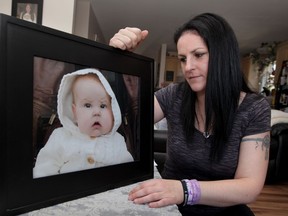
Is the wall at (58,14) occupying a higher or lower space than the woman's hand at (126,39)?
higher

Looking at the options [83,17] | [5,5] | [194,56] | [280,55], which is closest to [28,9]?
[5,5]

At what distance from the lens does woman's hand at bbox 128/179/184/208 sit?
59 centimetres

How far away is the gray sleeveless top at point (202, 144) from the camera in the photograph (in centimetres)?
84

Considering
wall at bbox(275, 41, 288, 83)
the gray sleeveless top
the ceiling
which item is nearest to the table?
the gray sleeveless top

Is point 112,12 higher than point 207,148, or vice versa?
point 112,12

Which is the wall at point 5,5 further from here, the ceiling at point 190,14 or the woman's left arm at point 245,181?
the woman's left arm at point 245,181

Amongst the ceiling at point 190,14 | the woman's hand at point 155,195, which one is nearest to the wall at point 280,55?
the ceiling at point 190,14

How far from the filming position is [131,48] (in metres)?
0.66

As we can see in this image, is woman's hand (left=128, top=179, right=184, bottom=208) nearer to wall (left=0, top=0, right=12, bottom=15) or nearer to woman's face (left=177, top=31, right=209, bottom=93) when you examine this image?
woman's face (left=177, top=31, right=209, bottom=93)

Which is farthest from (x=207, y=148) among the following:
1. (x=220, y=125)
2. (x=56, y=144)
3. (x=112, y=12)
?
(x=112, y=12)

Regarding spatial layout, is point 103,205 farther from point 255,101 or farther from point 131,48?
point 255,101

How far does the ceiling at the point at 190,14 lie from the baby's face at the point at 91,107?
12.1 feet

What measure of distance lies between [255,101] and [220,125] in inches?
5.3

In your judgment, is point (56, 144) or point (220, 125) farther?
point (220, 125)
